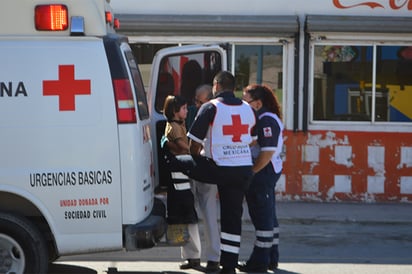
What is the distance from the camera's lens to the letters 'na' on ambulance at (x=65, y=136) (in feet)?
21.5

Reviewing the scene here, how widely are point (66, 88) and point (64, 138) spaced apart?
1.30 feet

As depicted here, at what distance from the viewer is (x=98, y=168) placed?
21.7ft

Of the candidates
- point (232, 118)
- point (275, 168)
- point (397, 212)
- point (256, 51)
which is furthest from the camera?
point (256, 51)

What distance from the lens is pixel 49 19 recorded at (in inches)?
263

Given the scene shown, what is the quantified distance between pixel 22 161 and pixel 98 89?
82cm

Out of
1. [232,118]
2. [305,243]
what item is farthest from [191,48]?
[305,243]

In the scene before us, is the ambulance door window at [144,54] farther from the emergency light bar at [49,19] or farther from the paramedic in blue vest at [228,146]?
the emergency light bar at [49,19]

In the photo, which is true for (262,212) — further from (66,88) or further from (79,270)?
(66,88)

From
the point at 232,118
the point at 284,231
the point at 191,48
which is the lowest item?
the point at 284,231

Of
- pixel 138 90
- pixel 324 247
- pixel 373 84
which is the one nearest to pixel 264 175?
pixel 138 90

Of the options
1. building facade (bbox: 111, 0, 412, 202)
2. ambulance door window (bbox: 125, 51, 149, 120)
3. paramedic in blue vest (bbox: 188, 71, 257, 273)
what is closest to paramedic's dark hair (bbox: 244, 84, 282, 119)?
paramedic in blue vest (bbox: 188, 71, 257, 273)

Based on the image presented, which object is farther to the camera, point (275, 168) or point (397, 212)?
point (397, 212)

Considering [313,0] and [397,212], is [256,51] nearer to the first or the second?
[313,0]

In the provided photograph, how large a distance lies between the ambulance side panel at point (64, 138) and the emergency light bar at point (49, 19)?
11cm
